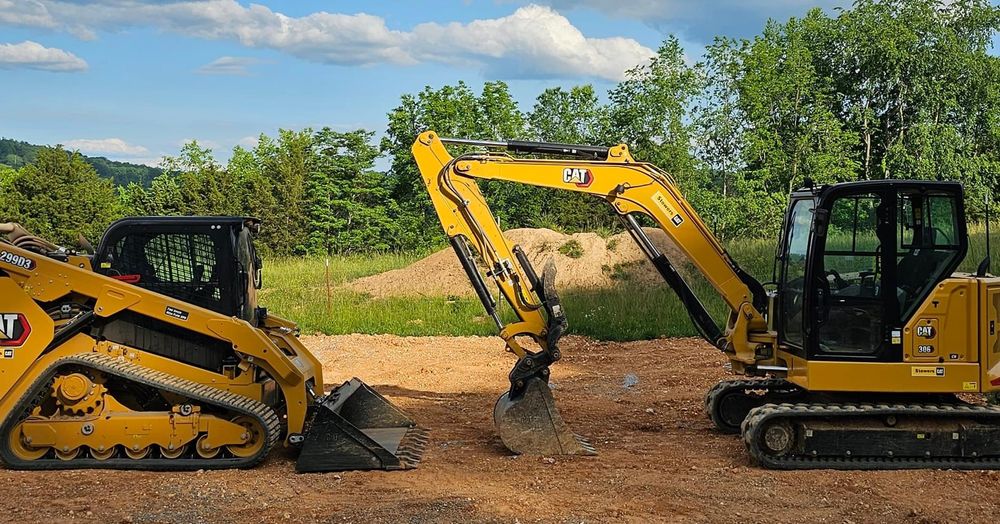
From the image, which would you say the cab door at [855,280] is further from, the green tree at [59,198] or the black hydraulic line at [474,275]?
the green tree at [59,198]

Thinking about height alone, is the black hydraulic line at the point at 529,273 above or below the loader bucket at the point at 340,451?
above

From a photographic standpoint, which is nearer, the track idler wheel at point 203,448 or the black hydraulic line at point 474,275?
the track idler wheel at point 203,448

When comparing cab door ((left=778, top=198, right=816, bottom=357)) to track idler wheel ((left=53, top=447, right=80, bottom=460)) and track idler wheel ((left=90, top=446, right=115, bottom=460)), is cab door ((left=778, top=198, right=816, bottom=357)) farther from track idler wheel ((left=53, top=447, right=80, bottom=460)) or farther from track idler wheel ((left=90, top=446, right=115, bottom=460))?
track idler wheel ((left=53, top=447, right=80, bottom=460))

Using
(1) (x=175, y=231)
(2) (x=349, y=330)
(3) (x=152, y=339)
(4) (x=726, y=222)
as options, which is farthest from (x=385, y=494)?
(4) (x=726, y=222)

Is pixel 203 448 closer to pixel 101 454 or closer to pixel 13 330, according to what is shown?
pixel 101 454

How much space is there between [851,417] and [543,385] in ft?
8.54

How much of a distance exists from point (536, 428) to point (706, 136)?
33258 mm

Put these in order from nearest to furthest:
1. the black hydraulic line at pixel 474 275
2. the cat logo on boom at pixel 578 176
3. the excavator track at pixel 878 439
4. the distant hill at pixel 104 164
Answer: the excavator track at pixel 878 439
the black hydraulic line at pixel 474 275
the cat logo on boom at pixel 578 176
the distant hill at pixel 104 164

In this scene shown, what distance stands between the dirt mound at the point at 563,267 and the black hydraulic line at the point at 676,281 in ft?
44.1

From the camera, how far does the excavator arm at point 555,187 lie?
8.74 m

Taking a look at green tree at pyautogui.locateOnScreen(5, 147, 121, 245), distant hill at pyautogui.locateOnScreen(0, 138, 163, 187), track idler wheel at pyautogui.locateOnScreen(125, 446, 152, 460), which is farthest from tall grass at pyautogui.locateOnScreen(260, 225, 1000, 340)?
distant hill at pyautogui.locateOnScreen(0, 138, 163, 187)

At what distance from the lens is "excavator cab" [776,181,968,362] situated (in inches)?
316

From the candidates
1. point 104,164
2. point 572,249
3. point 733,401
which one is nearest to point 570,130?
point 572,249

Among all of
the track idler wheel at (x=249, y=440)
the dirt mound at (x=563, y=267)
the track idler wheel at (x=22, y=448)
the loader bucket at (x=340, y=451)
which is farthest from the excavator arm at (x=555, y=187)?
the dirt mound at (x=563, y=267)
